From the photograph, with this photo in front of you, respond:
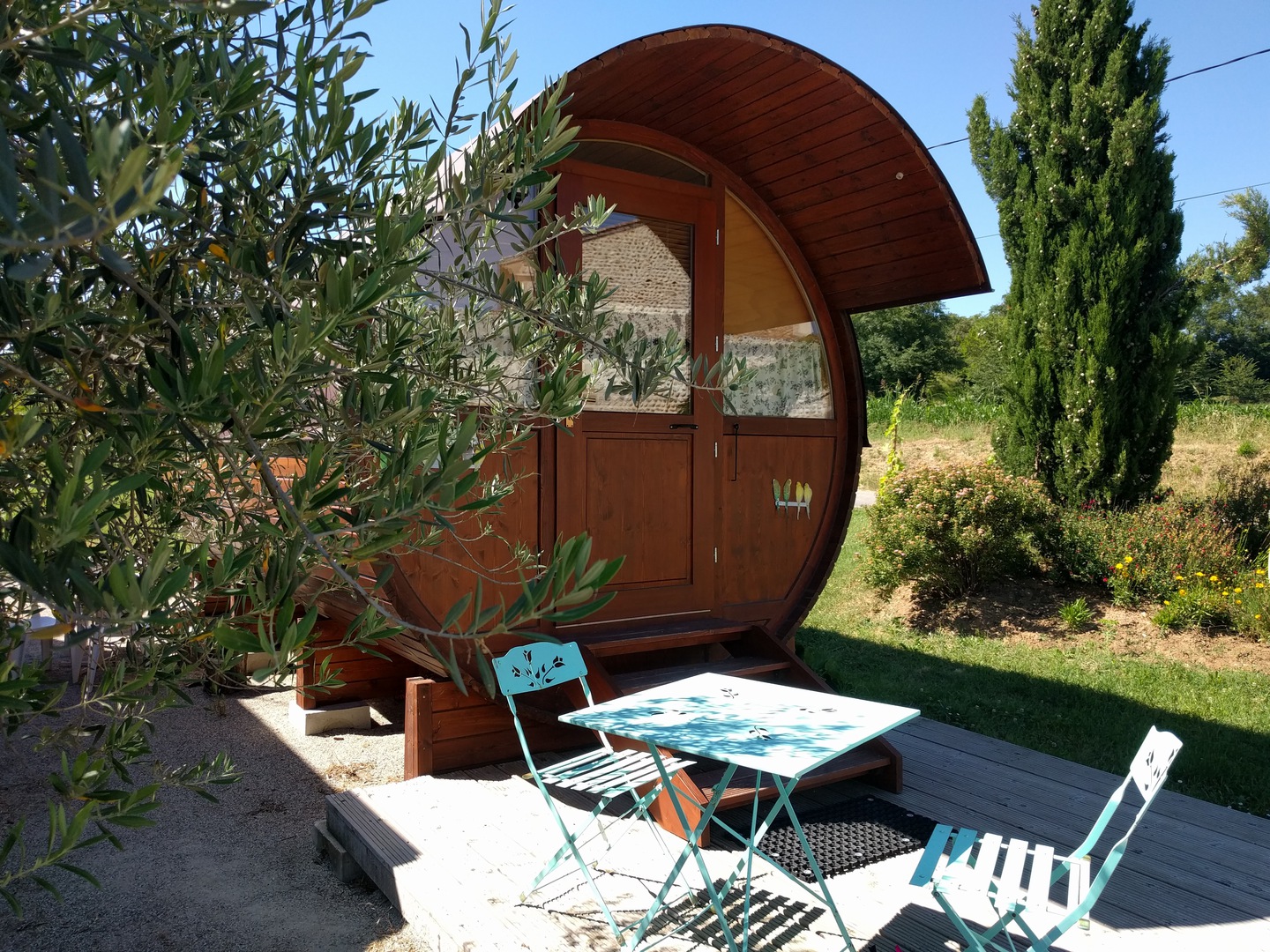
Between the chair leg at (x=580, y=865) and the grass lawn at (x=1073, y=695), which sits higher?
the chair leg at (x=580, y=865)

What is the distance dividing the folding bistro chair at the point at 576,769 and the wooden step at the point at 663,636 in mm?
700

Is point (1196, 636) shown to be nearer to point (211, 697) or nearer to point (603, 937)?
point (603, 937)

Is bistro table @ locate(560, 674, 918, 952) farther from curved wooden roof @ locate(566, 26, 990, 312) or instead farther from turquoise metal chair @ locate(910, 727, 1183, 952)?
curved wooden roof @ locate(566, 26, 990, 312)

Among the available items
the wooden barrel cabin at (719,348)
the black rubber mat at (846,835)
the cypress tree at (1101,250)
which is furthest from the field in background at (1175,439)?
the black rubber mat at (846,835)

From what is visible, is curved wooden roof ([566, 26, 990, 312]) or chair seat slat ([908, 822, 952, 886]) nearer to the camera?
chair seat slat ([908, 822, 952, 886])

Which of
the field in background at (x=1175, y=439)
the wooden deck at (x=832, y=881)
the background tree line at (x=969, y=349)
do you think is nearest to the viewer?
the wooden deck at (x=832, y=881)

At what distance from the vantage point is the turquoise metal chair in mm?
2592

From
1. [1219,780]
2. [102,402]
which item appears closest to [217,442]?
[102,402]

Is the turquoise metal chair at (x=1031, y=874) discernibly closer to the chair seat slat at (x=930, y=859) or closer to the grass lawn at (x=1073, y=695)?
the chair seat slat at (x=930, y=859)

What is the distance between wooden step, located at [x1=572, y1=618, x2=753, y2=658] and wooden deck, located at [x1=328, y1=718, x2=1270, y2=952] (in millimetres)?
770

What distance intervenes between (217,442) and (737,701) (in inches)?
110

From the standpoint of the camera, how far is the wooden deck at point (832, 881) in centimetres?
331

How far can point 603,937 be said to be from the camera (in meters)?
3.26

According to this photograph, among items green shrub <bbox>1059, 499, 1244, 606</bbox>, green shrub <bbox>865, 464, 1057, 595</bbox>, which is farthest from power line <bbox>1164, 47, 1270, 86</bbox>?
green shrub <bbox>865, 464, 1057, 595</bbox>
